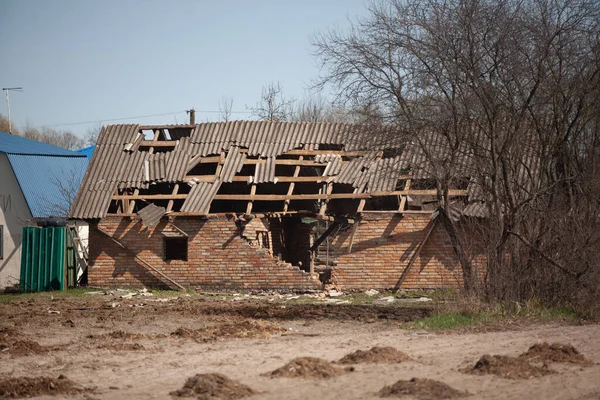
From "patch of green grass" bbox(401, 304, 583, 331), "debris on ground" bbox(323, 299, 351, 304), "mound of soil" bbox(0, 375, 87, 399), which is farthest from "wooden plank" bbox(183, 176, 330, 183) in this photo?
"mound of soil" bbox(0, 375, 87, 399)

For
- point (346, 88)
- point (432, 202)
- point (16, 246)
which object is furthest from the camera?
point (16, 246)

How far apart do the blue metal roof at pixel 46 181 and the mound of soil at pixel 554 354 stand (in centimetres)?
2211

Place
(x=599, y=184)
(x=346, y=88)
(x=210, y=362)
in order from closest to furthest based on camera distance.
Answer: (x=210, y=362) → (x=599, y=184) → (x=346, y=88)

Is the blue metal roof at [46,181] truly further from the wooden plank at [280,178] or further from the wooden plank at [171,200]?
the wooden plank at [280,178]

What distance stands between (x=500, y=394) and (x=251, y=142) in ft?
59.0

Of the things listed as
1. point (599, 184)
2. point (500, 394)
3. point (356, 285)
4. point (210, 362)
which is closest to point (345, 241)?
point (356, 285)

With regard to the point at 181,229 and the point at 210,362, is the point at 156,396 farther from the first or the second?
the point at 181,229

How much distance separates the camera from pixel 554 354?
1120cm

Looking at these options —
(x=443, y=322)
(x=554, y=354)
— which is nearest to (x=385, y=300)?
(x=443, y=322)

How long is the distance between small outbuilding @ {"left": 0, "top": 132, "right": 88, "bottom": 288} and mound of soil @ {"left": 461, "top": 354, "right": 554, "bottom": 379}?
1981cm

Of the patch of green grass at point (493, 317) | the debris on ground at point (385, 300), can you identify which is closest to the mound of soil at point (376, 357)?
the patch of green grass at point (493, 317)

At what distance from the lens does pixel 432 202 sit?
23.9 m

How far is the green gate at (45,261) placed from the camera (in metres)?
24.9

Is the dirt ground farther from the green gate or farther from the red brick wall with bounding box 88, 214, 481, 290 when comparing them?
the green gate
